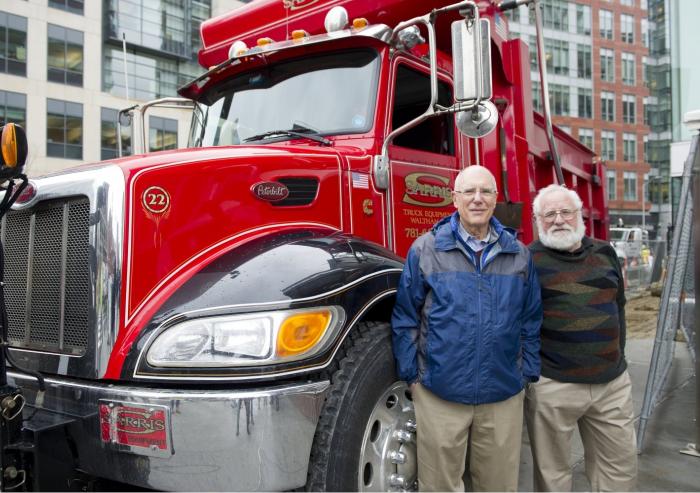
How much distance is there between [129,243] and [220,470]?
3.09 ft

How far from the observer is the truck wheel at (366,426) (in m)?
2.36

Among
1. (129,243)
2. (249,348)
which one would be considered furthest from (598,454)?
(129,243)

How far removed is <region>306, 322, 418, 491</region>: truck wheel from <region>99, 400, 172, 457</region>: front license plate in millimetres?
598

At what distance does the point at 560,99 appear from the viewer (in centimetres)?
4806

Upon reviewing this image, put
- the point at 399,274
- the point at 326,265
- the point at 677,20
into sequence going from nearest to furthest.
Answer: the point at 326,265, the point at 399,274, the point at 677,20

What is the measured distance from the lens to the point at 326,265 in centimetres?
252

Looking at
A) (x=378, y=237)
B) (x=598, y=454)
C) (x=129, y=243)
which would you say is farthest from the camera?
(x=378, y=237)

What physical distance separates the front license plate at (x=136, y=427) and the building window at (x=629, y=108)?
185 ft

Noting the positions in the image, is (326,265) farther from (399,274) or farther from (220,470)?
(220,470)

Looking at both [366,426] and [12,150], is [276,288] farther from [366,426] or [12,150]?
[12,150]

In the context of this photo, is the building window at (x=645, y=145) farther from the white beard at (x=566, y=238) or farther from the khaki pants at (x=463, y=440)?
the khaki pants at (x=463, y=440)

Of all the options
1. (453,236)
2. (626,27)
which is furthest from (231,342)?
(626,27)

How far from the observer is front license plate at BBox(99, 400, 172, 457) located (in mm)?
2127

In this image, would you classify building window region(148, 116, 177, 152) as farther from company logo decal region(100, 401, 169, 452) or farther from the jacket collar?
company logo decal region(100, 401, 169, 452)
